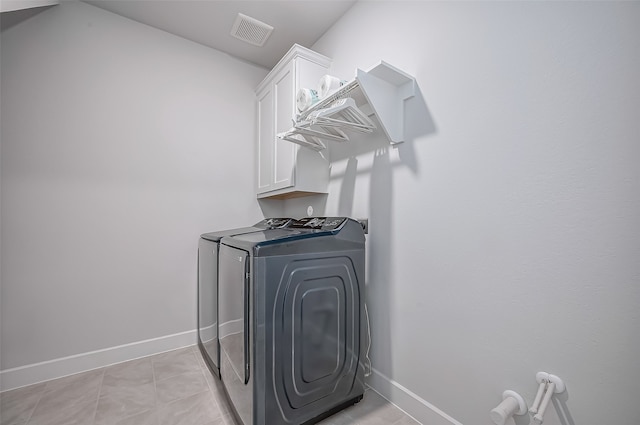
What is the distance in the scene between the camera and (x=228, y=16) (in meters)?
2.05

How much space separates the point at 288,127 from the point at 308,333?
1515 millimetres

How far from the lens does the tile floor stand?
1.40 meters

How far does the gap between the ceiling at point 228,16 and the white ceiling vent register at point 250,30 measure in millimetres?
33

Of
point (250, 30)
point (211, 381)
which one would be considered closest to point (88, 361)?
point (211, 381)

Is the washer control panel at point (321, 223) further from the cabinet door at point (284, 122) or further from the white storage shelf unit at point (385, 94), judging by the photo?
the white storage shelf unit at point (385, 94)

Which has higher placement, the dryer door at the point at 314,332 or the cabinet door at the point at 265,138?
the cabinet door at the point at 265,138

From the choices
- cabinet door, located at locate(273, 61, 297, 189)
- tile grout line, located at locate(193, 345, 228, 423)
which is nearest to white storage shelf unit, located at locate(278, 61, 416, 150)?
cabinet door, located at locate(273, 61, 297, 189)

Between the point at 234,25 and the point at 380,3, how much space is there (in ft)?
3.88

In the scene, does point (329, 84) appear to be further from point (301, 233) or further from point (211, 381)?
point (211, 381)

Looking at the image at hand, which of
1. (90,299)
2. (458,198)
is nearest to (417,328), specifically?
(458,198)

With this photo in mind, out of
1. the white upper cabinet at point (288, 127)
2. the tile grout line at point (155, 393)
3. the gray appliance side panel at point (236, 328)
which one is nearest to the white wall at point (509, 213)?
the white upper cabinet at point (288, 127)

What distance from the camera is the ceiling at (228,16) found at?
1939mm

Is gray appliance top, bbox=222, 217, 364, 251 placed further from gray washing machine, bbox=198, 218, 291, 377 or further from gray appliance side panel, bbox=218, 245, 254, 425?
gray washing machine, bbox=198, 218, 291, 377

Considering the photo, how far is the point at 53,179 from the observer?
5.94ft
